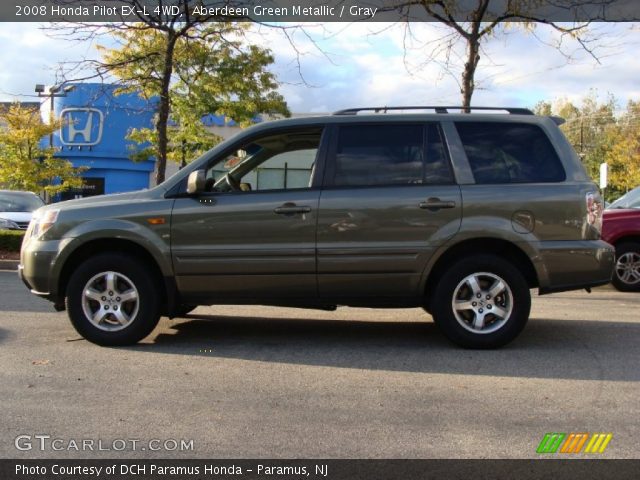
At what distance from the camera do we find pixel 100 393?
4.43 m

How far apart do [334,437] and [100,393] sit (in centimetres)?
179

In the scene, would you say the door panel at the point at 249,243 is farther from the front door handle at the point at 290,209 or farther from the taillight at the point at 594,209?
the taillight at the point at 594,209

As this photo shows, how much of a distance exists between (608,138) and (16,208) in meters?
48.4

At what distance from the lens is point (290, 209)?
5434 millimetres

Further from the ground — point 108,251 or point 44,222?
point 44,222

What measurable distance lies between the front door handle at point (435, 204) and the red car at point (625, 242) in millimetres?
5327

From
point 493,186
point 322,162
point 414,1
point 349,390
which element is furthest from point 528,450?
point 414,1

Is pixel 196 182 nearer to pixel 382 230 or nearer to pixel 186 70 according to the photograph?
pixel 382 230

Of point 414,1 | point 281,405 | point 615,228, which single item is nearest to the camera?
point 281,405

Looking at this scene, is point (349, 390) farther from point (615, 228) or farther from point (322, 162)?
point (615, 228)

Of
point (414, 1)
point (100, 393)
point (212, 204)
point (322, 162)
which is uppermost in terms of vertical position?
point (414, 1)

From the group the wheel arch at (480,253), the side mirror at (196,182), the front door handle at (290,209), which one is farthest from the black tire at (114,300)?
the wheel arch at (480,253)

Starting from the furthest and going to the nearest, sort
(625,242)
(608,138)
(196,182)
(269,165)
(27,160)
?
(608,138), (27,160), (625,242), (269,165), (196,182)

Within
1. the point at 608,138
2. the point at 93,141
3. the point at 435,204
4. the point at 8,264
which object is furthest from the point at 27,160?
the point at 608,138
